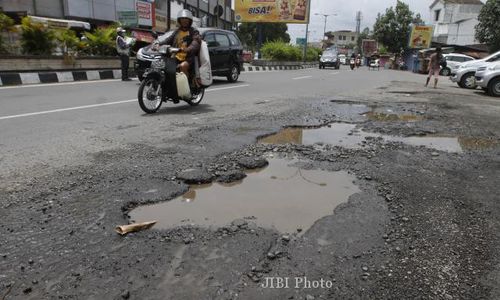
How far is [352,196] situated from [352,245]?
2.76 ft

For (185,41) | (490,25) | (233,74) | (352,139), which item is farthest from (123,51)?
(490,25)

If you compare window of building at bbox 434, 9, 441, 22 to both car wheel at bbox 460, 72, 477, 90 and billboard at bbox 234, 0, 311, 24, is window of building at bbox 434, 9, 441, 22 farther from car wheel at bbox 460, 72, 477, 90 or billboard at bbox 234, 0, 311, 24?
car wheel at bbox 460, 72, 477, 90

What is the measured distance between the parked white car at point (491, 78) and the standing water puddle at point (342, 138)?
9405 mm

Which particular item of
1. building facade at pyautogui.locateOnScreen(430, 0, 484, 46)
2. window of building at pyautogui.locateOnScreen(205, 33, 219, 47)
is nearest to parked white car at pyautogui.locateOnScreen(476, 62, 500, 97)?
window of building at pyautogui.locateOnScreen(205, 33, 219, 47)

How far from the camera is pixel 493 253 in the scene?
2.21 meters

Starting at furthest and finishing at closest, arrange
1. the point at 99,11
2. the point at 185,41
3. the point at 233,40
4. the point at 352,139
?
the point at 99,11, the point at 233,40, the point at 185,41, the point at 352,139

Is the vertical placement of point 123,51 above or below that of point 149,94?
above

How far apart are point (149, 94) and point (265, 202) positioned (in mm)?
4063

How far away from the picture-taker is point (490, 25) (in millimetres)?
31016

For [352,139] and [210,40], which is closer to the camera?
[352,139]

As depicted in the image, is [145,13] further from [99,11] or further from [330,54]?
[330,54]

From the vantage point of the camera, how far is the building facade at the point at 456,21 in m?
46.6

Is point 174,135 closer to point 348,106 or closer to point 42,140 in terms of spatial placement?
point 42,140

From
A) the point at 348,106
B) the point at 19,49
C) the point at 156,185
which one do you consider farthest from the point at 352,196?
the point at 19,49
